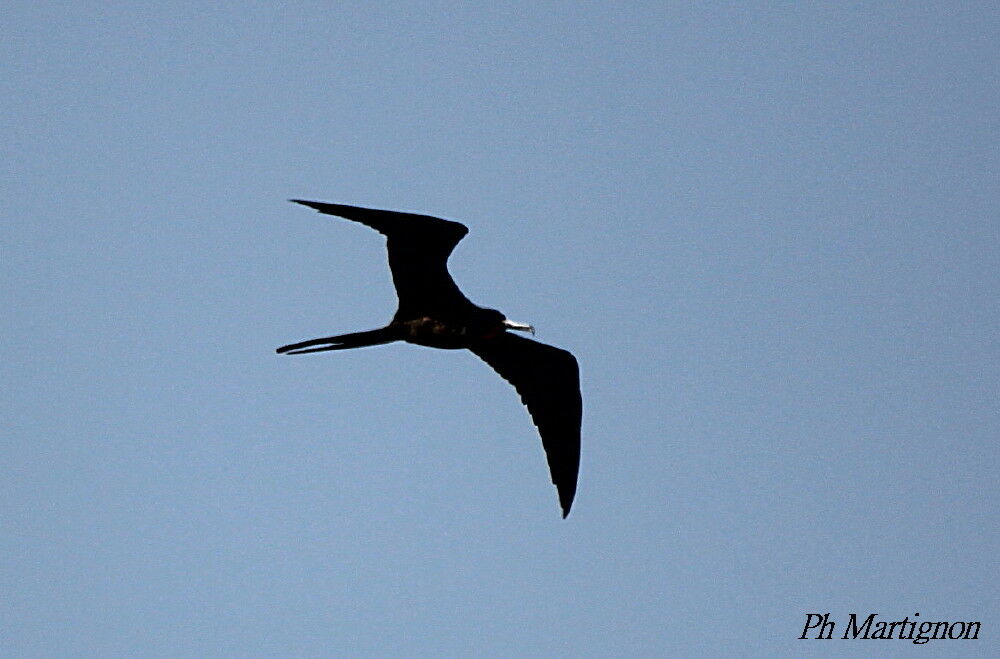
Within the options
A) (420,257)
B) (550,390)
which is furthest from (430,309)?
(550,390)

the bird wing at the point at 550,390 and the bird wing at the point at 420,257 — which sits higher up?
the bird wing at the point at 420,257

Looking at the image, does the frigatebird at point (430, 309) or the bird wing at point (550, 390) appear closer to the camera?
the frigatebird at point (430, 309)

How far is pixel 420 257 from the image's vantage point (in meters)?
10.8

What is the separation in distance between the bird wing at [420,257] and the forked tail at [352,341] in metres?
0.17

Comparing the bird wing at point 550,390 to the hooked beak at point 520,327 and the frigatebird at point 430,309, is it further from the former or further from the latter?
the hooked beak at point 520,327

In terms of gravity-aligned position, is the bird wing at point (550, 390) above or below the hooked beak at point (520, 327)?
below

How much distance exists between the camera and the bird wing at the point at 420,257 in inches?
415

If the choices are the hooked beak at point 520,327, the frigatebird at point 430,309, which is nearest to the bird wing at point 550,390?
the frigatebird at point 430,309

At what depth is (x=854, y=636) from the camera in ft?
43.7

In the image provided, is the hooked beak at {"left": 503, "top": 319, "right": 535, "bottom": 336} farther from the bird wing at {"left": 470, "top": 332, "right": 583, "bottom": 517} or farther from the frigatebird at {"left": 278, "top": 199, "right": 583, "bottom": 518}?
the bird wing at {"left": 470, "top": 332, "right": 583, "bottom": 517}

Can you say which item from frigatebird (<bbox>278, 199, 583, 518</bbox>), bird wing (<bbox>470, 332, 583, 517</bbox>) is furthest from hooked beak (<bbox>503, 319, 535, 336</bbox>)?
bird wing (<bbox>470, 332, 583, 517</bbox>)

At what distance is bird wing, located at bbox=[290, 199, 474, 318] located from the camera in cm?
1055

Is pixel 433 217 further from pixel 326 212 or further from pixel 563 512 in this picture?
pixel 563 512

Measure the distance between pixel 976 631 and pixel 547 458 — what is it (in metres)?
4.36
